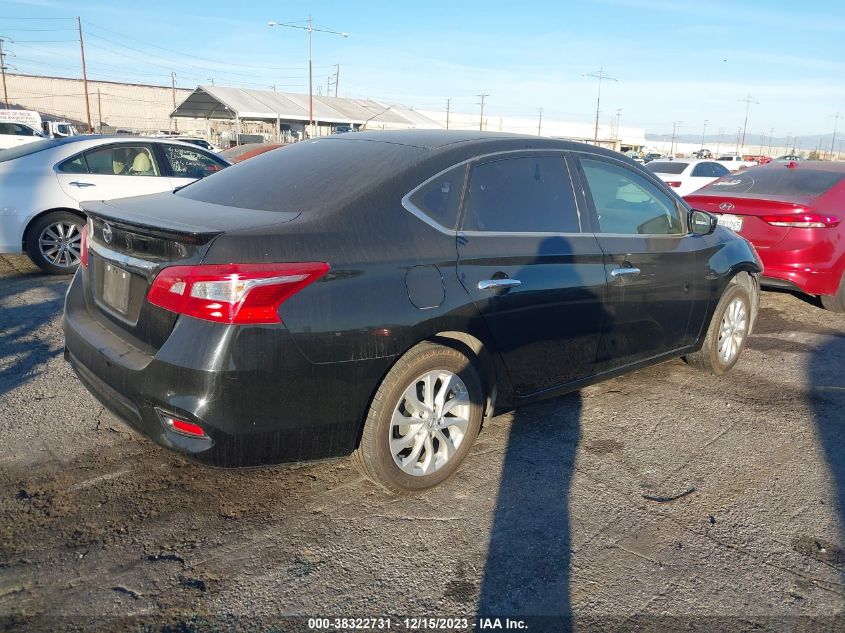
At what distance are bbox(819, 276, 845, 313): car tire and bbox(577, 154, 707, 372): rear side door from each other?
10.7ft

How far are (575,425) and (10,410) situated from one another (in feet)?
10.8

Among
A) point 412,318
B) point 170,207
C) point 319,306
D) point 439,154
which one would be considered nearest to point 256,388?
point 319,306

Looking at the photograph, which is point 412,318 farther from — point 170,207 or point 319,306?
point 170,207

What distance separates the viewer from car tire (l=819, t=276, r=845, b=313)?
23.3ft

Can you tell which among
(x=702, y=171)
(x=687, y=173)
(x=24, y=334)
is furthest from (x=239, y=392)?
(x=702, y=171)

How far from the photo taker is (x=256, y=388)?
2.68 meters

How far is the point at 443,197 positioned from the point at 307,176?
0.70 metres

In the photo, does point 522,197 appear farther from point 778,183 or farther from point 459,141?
point 778,183

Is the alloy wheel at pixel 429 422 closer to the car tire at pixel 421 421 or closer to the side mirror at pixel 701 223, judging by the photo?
the car tire at pixel 421 421

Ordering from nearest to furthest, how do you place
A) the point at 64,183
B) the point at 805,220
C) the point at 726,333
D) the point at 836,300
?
the point at 726,333, the point at 805,220, the point at 836,300, the point at 64,183

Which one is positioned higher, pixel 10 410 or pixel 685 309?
pixel 685 309

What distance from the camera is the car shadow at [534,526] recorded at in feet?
8.44

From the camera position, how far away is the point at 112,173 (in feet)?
25.8

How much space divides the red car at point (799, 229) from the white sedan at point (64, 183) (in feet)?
20.6
